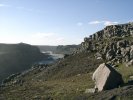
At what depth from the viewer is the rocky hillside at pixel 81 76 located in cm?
4291

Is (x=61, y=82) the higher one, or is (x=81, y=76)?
(x=81, y=76)

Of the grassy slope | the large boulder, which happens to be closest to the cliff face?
the grassy slope

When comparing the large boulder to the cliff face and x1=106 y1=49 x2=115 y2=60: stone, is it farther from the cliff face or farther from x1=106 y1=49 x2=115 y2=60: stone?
x1=106 y1=49 x2=115 y2=60: stone

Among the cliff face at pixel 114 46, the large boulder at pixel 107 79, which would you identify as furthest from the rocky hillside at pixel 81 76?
the large boulder at pixel 107 79

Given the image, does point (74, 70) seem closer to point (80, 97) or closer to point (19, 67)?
point (80, 97)

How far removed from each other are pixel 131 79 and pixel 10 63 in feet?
512

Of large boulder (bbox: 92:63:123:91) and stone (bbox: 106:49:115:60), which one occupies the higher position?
stone (bbox: 106:49:115:60)

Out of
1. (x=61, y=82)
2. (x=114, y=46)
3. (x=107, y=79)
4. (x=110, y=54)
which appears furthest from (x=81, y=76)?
(x=107, y=79)

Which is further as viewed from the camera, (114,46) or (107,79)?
(114,46)

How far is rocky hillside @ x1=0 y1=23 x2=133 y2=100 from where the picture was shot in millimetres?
42906

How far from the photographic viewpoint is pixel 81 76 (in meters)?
65.5

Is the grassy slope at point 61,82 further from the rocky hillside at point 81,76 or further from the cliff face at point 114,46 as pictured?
the cliff face at point 114,46

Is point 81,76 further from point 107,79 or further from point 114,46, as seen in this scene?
point 107,79

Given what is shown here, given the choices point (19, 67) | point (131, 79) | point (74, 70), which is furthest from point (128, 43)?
point (19, 67)
